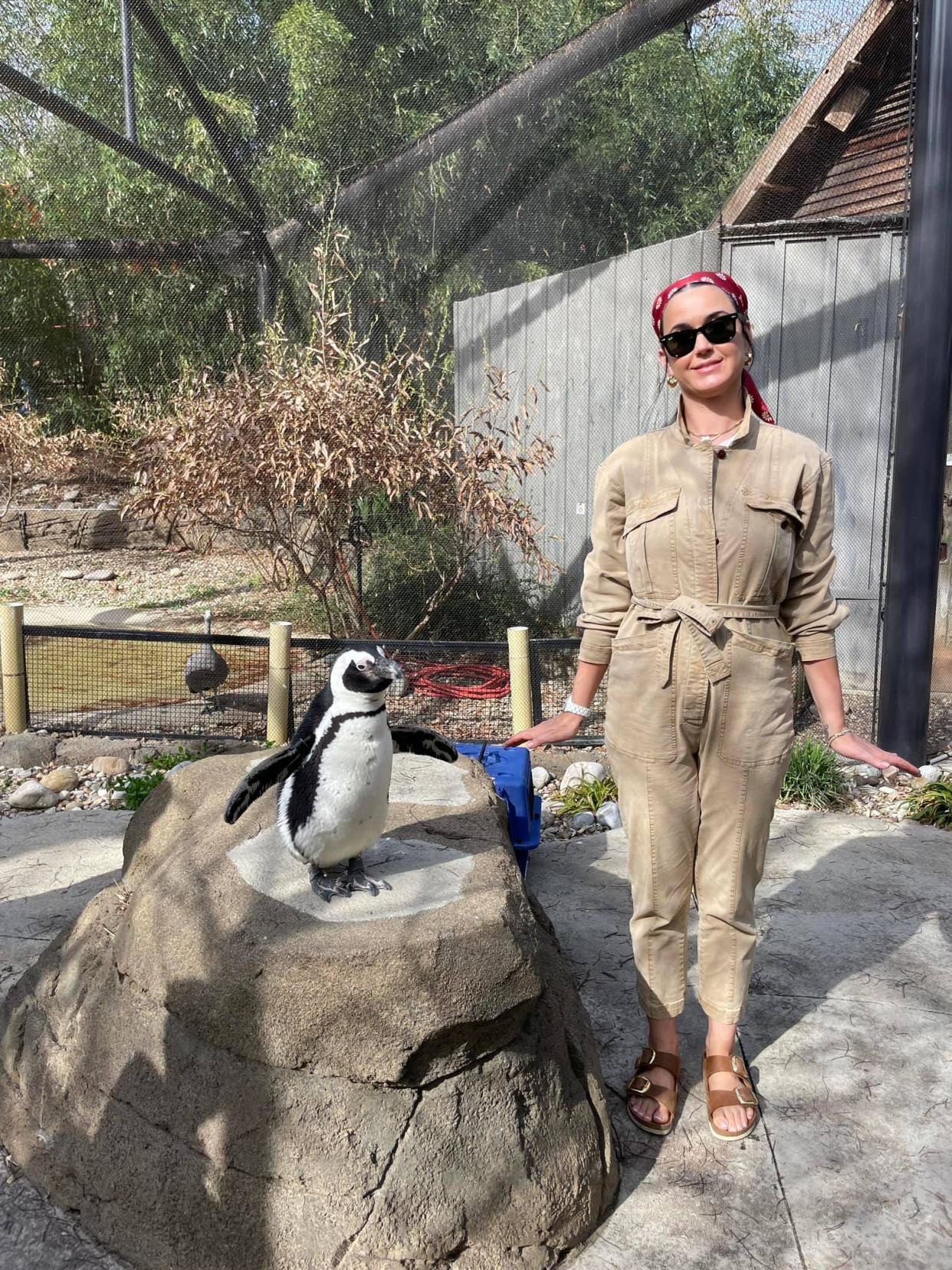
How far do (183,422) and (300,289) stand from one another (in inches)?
51.1

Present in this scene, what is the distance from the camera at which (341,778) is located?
197cm

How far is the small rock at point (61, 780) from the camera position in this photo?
431cm

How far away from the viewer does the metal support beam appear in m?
4.49

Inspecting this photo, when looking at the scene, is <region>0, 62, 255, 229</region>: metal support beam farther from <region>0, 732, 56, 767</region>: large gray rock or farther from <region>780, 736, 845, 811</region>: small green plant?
<region>780, 736, 845, 811</region>: small green plant

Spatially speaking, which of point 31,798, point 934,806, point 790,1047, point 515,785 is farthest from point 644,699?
point 31,798

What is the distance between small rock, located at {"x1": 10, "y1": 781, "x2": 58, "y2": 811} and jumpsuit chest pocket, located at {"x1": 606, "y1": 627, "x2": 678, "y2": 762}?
115 inches

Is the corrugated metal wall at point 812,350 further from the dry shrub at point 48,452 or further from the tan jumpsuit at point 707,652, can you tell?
the dry shrub at point 48,452

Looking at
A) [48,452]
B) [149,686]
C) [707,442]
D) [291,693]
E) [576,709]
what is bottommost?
[149,686]

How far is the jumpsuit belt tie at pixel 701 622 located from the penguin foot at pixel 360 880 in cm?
70

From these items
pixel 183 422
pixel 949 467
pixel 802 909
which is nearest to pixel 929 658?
pixel 949 467

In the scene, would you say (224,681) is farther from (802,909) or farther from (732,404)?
(732,404)

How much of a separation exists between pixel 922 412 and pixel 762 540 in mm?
2658

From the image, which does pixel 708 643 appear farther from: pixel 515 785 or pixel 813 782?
pixel 813 782

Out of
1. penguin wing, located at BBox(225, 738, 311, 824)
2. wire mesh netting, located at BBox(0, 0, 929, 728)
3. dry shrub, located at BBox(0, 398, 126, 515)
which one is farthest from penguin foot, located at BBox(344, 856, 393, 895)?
dry shrub, located at BBox(0, 398, 126, 515)
